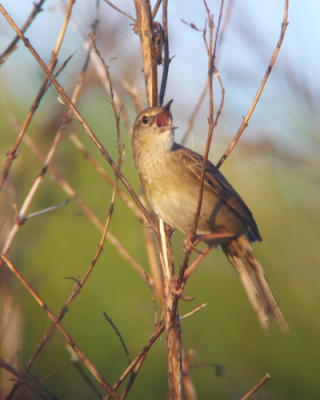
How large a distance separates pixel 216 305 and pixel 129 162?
2046mm

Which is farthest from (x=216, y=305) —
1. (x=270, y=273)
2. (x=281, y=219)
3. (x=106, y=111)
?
(x=106, y=111)

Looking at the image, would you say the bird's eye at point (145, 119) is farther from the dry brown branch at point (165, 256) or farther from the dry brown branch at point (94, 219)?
the dry brown branch at point (94, 219)

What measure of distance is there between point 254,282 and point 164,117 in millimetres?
1316

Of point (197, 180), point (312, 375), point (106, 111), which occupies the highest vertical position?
point (106, 111)

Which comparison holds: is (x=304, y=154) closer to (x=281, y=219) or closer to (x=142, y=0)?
(x=281, y=219)

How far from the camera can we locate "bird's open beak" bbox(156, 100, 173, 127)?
317cm

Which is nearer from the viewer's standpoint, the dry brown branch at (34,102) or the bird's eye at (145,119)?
the dry brown branch at (34,102)

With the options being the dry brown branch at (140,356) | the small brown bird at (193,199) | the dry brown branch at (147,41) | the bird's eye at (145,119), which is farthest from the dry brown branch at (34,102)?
the dry brown branch at (140,356)

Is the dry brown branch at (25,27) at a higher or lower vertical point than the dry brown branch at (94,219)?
higher

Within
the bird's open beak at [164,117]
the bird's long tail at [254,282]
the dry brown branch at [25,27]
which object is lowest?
the bird's long tail at [254,282]

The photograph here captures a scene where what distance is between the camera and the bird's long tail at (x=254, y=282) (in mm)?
3244

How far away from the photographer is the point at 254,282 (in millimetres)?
3457

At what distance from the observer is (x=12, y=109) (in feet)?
19.5

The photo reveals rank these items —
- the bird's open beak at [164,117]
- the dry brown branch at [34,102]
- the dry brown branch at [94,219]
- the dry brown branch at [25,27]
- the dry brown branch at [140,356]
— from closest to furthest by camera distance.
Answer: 1. the dry brown branch at [140,356]
2. the dry brown branch at [34,102]
3. the dry brown branch at [25,27]
4. the dry brown branch at [94,219]
5. the bird's open beak at [164,117]
